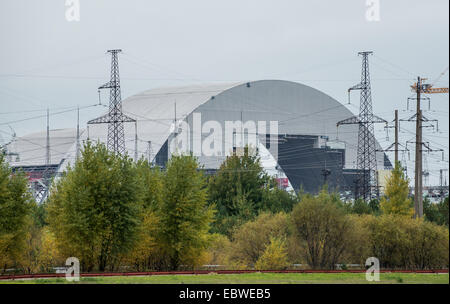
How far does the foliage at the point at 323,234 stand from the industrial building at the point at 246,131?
156 feet

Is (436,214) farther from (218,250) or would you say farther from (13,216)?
(13,216)

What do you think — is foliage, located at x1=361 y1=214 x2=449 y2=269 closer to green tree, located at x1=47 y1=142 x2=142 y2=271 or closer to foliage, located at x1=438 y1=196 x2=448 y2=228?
green tree, located at x1=47 y1=142 x2=142 y2=271

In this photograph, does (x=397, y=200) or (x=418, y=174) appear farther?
(x=397, y=200)

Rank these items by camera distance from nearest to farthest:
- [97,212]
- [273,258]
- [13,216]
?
[97,212] → [273,258] → [13,216]

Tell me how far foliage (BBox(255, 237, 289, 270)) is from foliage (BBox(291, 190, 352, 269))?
1.34 metres

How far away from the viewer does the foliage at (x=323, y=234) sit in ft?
128

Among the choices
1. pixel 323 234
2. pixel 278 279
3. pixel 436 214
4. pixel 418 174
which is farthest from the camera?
pixel 436 214

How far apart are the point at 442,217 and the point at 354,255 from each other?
23.3 metres

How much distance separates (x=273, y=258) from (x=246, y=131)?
57894 millimetres

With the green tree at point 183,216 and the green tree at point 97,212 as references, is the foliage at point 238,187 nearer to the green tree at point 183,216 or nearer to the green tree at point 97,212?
the green tree at point 183,216

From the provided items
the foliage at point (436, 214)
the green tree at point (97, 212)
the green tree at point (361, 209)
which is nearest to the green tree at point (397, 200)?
the green tree at point (361, 209)

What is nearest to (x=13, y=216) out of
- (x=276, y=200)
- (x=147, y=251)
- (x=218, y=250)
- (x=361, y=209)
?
(x=147, y=251)

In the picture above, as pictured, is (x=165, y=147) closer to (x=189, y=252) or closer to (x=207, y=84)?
(x=207, y=84)

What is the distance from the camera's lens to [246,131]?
95.4 m
